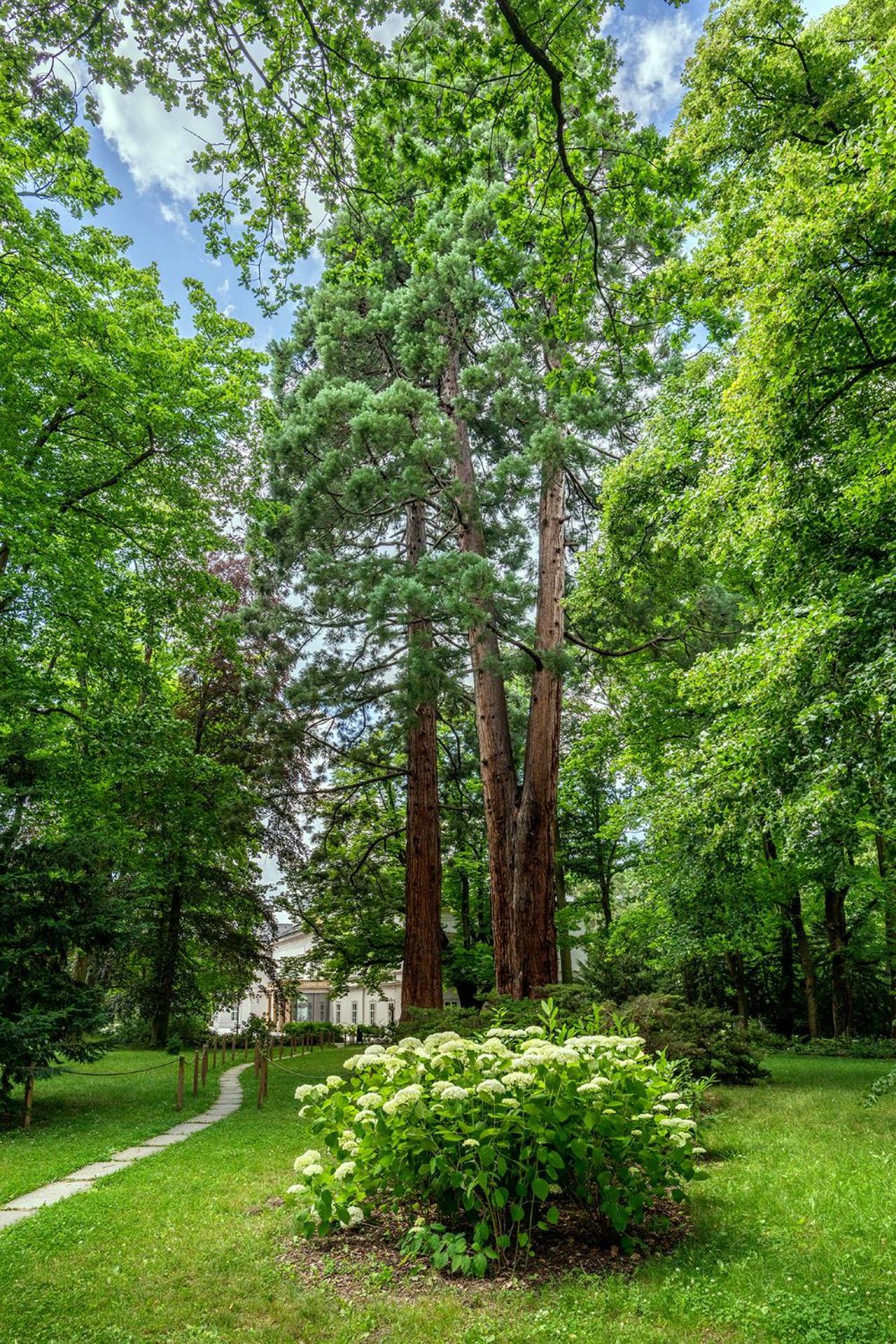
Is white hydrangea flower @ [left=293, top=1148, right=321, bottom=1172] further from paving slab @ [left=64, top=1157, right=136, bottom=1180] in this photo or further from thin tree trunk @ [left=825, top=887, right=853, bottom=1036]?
thin tree trunk @ [left=825, top=887, right=853, bottom=1036]

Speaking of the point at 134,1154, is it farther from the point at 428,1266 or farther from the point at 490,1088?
the point at 490,1088

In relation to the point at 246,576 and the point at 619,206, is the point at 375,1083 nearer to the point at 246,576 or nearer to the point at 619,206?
the point at 619,206

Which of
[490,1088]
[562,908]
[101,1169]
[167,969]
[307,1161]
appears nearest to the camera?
[490,1088]

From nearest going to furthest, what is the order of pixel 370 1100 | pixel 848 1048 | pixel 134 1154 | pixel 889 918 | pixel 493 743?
1. pixel 370 1100
2. pixel 134 1154
3. pixel 493 743
4. pixel 848 1048
5. pixel 889 918

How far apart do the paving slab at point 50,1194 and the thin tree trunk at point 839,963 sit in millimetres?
14793

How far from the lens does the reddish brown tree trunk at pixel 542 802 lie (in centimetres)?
997

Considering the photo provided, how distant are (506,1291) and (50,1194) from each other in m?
4.59

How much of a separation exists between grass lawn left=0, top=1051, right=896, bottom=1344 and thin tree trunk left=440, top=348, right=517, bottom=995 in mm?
4296

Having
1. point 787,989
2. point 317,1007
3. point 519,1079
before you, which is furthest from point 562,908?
point 317,1007

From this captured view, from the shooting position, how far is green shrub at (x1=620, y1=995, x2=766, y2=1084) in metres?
8.16

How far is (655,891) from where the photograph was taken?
509 inches

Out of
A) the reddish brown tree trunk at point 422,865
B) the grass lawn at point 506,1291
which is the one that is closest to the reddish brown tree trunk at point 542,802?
the reddish brown tree trunk at point 422,865

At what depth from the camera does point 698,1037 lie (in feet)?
29.0

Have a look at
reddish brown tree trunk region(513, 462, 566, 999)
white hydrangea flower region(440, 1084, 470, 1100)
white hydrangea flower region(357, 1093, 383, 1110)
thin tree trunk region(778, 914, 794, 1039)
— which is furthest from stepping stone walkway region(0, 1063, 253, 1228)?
thin tree trunk region(778, 914, 794, 1039)
